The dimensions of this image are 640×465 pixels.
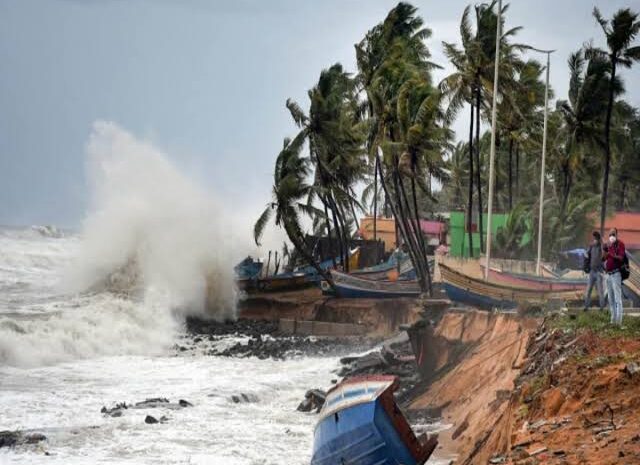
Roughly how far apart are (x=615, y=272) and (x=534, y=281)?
17779 millimetres

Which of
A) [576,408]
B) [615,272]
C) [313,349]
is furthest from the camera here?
[313,349]

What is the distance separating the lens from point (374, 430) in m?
12.2

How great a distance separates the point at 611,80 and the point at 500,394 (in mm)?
26283

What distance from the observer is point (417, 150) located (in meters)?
36.8

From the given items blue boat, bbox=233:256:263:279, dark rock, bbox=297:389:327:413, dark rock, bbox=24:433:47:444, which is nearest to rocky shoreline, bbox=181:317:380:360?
blue boat, bbox=233:256:263:279

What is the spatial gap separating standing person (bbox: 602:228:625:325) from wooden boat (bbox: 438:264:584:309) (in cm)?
1287

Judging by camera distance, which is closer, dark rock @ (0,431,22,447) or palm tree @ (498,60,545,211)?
dark rock @ (0,431,22,447)

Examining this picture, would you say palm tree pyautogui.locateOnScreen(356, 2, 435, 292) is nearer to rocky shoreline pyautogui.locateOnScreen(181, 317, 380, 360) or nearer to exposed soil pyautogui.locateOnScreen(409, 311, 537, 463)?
rocky shoreline pyautogui.locateOnScreen(181, 317, 380, 360)

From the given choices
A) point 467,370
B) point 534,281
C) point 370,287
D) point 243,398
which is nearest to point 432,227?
point 370,287

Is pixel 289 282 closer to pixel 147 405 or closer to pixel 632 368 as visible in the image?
pixel 147 405

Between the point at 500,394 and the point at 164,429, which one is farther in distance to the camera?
the point at 164,429

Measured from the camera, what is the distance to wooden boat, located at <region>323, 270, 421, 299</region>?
3925 centimetres

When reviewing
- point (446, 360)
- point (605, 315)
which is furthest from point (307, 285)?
point (605, 315)

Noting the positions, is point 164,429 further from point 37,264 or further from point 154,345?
point 37,264
